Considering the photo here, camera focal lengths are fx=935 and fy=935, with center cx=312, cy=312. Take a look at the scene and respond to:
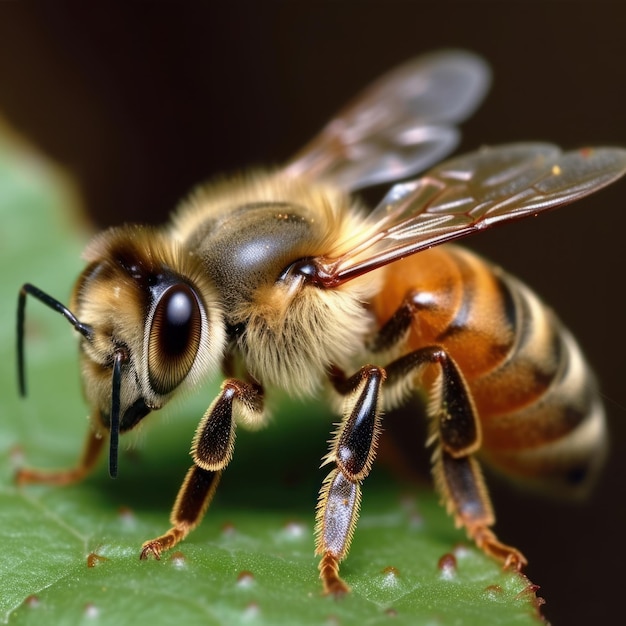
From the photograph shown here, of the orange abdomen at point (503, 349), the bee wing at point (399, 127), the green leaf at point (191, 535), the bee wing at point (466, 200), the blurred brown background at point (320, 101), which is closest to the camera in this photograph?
the green leaf at point (191, 535)

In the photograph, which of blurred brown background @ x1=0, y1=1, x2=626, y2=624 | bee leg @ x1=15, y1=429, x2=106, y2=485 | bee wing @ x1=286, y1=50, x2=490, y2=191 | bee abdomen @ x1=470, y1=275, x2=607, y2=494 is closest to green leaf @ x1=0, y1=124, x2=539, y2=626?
bee leg @ x1=15, y1=429, x2=106, y2=485

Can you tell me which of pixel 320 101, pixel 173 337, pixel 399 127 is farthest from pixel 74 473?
pixel 320 101

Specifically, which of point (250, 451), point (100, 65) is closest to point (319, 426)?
point (250, 451)

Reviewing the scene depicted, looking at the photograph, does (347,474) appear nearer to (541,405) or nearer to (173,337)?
(173,337)

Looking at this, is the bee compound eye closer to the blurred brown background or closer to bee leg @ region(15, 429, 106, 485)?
bee leg @ region(15, 429, 106, 485)

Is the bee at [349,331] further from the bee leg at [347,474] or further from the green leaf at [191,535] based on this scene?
the green leaf at [191,535]

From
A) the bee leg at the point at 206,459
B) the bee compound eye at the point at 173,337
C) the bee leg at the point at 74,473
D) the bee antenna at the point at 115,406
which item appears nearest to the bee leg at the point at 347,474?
the bee leg at the point at 206,459
